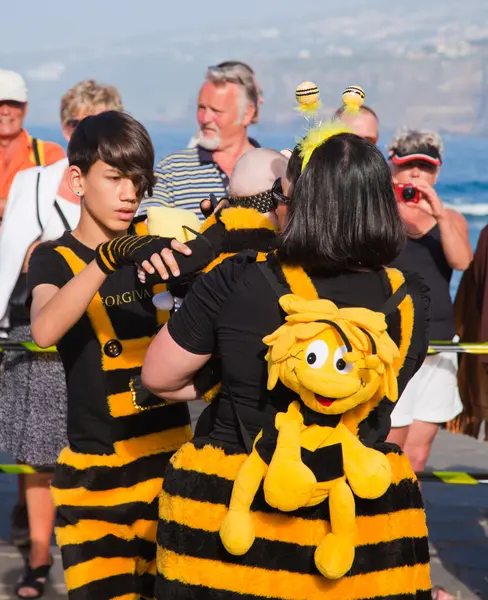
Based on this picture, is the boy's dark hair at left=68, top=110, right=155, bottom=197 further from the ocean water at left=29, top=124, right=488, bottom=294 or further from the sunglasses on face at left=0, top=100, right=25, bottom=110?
the ocean water at left=29, top=124, right=488, bottom=294

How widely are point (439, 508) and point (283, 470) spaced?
369 centimetres

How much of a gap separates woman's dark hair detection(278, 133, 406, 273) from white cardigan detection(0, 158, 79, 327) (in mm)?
2167

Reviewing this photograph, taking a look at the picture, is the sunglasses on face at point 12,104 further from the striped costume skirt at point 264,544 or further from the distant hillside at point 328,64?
the distant hillside at point 328,64

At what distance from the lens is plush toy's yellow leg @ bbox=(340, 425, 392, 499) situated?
248 centimetres

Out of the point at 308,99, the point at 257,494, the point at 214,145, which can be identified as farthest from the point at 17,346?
the point at 257,494

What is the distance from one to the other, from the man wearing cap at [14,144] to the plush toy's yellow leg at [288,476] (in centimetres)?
336

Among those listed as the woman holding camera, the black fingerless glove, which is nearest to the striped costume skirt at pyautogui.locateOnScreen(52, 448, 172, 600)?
the black fingerless glove

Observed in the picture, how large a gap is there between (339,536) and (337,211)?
0.71 metres

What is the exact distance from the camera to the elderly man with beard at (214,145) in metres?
5.41

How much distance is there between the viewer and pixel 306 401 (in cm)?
243

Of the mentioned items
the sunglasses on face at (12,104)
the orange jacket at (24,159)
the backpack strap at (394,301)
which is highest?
the sunglasses on face at (12,104)

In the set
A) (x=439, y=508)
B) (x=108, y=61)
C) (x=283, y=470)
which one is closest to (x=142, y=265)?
(x=283, y=470)

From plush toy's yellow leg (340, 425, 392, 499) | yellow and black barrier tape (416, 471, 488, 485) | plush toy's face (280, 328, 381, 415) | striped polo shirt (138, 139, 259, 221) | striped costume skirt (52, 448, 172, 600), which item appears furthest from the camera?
striped polo shirt (138, 139, 259, 221)

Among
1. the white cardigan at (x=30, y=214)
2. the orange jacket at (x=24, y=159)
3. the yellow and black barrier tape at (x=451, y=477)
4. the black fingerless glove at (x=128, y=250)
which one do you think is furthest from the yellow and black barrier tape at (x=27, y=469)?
the black fingerless glove at (x=128, y=250)
